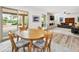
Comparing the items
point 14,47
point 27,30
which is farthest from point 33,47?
point 27,30

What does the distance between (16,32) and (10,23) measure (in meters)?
0.43

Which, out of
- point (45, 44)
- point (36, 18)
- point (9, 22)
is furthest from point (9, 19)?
point (45, 44)

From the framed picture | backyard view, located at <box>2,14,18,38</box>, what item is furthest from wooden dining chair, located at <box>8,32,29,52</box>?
the framed picture

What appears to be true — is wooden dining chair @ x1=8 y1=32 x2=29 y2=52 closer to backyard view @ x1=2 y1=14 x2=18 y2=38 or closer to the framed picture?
backyard view @ x1=2 y1=14 x2=18 y2=38

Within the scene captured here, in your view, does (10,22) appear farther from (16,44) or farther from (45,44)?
(45,44)

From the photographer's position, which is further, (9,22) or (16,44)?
(16,44)

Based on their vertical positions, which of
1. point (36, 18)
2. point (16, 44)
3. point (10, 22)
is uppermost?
point (36, 18)

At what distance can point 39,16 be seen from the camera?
2.87 metres

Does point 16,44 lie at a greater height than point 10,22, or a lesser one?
lesser

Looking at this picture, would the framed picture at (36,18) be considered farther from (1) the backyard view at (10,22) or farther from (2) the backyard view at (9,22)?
(2) the backyard view at (9,22)

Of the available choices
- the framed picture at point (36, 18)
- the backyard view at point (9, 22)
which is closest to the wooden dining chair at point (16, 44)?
the backyard view at point (9, 22)
